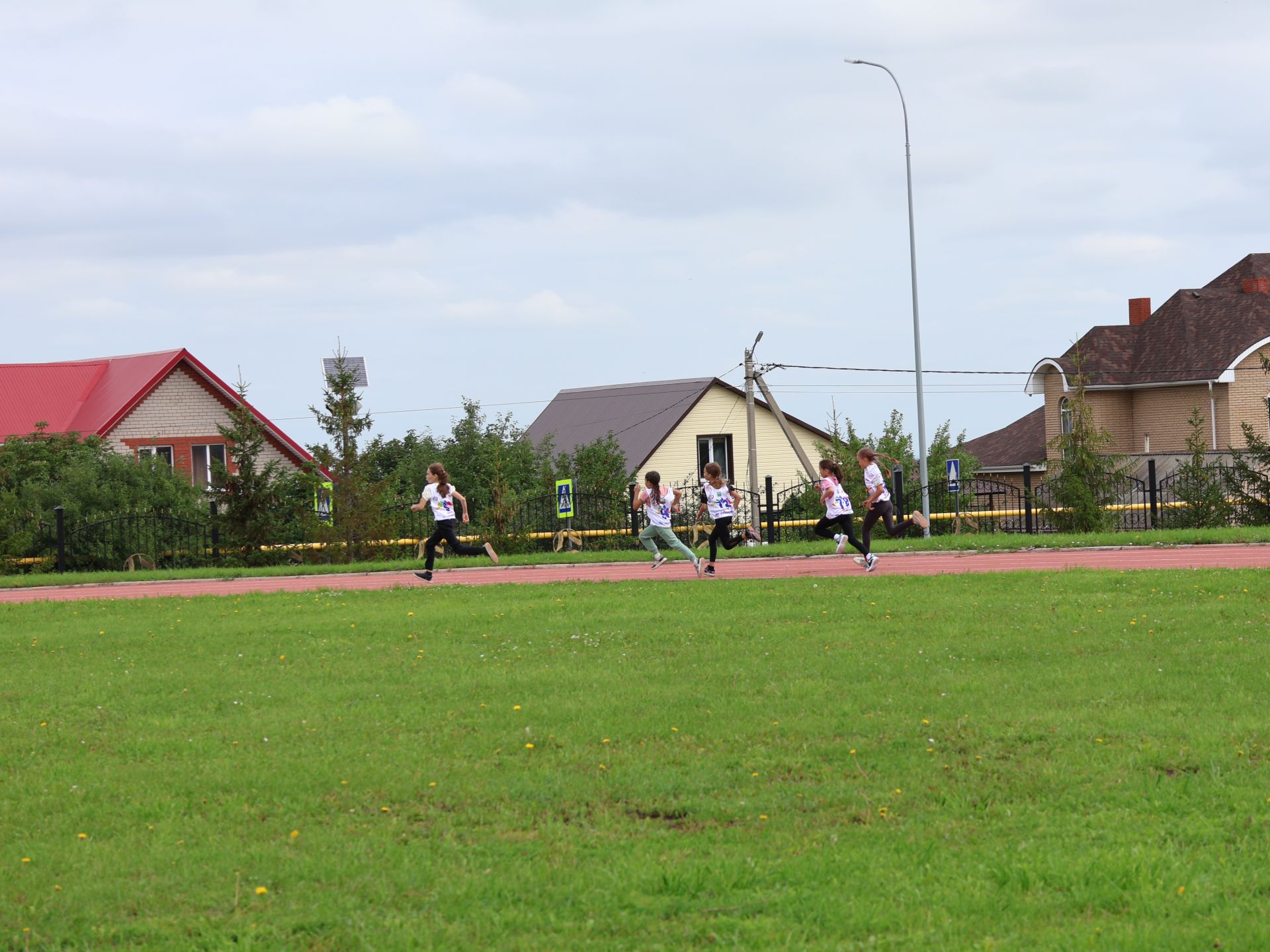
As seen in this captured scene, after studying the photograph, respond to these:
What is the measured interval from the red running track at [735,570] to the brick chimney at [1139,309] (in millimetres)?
29816

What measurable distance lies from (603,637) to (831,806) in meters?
5.70

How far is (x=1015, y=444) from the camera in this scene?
163 ft

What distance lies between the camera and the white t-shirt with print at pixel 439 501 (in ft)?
63.7

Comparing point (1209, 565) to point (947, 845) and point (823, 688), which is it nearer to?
point (823, 688)

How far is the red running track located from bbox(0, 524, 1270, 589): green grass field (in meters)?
0.29

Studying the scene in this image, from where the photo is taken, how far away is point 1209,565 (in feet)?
55.8

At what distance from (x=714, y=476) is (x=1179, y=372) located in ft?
85.2

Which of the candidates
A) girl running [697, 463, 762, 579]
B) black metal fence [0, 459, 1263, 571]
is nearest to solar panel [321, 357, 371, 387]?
black metal fence [0, 459, 1263, 571]

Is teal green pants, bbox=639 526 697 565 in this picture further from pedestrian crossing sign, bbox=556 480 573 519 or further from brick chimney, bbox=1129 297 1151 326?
brick chimney, bbox=1129 297 1151 326

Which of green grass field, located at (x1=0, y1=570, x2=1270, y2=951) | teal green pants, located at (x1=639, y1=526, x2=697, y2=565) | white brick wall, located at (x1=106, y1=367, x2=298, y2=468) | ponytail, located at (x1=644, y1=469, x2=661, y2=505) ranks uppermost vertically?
white brick wall, located at (x1=106, y1=367, x2=298, y2=468)

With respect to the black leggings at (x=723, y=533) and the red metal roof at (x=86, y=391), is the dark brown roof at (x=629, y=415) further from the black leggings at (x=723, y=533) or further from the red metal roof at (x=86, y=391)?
the black leggings at (x=723, y=533)

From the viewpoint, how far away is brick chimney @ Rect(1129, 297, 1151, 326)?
48.0 meters

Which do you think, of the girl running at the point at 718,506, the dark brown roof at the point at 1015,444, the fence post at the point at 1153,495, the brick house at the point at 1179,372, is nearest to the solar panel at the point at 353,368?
the girl running at the point at 718,506

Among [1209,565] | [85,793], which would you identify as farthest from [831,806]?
[1209,565]
